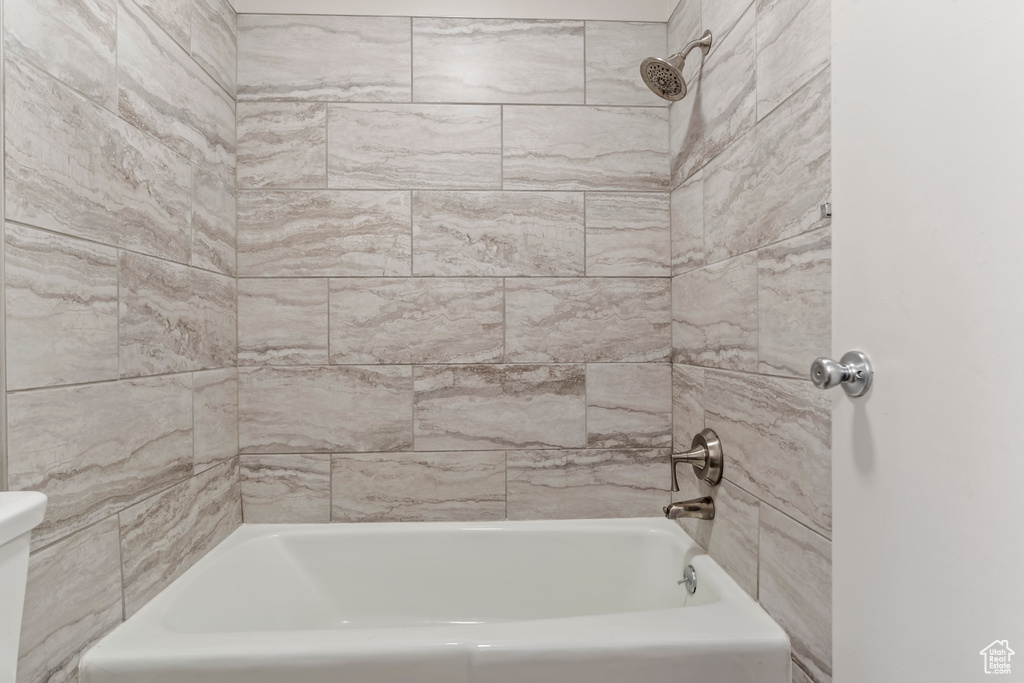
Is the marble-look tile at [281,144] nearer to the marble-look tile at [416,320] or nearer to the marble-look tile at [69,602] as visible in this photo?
the marble-look tile at [416,320]

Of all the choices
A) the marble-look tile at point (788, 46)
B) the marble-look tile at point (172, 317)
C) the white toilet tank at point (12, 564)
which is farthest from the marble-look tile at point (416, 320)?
the white toilet tank at point (12, 564)

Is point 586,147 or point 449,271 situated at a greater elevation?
point 586,147

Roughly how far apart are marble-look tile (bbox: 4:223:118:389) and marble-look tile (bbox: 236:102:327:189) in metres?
0.68

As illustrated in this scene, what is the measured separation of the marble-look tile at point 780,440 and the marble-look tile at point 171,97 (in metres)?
1.49

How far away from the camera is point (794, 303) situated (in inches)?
41.1

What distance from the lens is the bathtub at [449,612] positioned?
1.01m

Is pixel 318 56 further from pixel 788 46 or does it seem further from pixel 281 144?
pixel 788 46

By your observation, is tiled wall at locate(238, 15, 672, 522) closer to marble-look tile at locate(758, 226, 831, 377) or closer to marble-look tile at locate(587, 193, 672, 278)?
marble-look tile at locate(587, 193, 672, 278)

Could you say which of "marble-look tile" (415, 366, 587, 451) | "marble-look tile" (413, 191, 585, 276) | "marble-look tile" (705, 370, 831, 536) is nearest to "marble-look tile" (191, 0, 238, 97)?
"marble-look tile" (413, 191, 585, 276)

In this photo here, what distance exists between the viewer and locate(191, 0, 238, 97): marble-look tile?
1.48 m

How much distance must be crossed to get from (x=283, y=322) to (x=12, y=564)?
1.07 m

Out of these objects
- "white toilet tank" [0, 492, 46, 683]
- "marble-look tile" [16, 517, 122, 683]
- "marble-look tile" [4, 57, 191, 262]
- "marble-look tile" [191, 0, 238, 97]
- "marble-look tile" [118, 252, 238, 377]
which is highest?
"marble-look tile" [191, 0, 238, 97]

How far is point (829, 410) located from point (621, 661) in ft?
1.96

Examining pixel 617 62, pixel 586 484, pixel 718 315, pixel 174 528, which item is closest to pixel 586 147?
pixel 617 62
